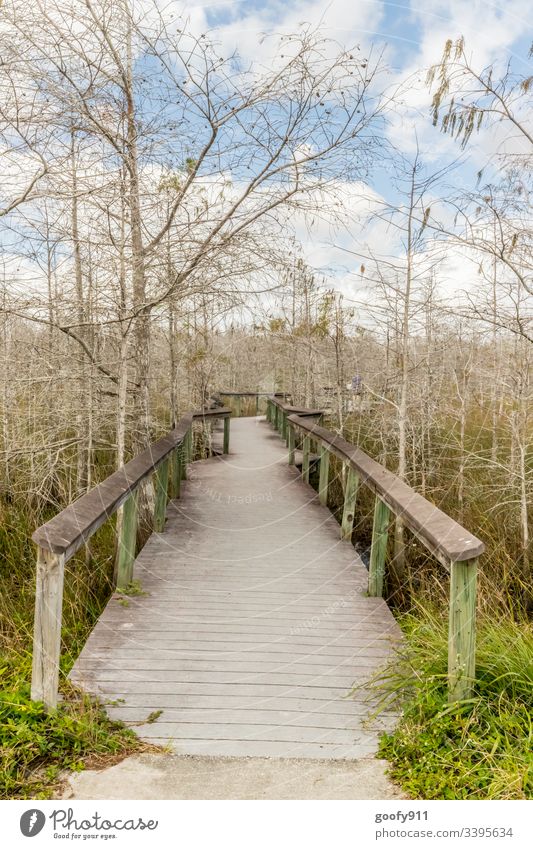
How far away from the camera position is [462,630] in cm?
287

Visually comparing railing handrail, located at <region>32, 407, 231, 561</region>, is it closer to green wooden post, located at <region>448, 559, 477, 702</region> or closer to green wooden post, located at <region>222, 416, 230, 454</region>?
green wooden post, located at <region>448, 559, 477, 702</region>

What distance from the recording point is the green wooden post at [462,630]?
286 cm

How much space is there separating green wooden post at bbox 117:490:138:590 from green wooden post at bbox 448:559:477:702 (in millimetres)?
2545

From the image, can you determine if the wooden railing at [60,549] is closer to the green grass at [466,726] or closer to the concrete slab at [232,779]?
the concrete slab at [232,779]

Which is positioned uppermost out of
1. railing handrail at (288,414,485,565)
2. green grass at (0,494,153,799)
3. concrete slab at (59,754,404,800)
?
railing handrail at (288,414,485,565)

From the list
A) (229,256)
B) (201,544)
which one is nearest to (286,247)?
(229,256)

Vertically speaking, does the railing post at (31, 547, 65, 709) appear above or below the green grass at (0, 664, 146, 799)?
above

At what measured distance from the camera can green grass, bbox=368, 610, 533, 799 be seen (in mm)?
2451

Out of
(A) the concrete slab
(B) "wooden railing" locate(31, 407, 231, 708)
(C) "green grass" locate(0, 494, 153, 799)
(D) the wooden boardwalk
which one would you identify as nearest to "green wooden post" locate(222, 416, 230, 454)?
(D) the wooden boardwalk

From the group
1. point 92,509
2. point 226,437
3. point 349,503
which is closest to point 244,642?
point 92,509

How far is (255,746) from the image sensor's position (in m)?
2.77

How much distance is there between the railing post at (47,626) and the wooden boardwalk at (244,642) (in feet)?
1.17

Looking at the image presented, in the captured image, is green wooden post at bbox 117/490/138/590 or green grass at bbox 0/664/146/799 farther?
green wooden post at bbox 117/490/138/590

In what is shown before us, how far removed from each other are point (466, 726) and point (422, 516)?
1.13 meters
